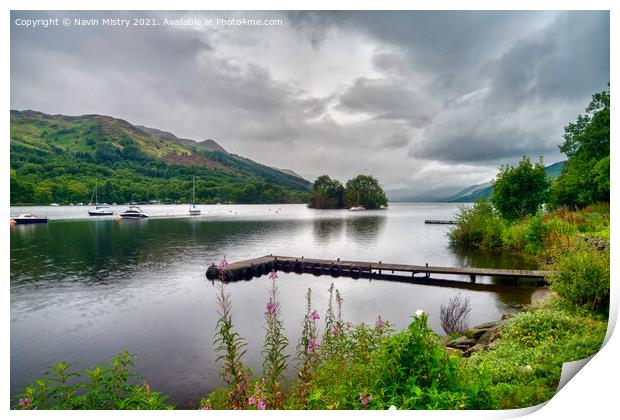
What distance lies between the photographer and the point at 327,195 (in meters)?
8.95

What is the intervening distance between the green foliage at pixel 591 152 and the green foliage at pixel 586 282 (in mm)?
2251

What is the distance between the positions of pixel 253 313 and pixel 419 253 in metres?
10.8

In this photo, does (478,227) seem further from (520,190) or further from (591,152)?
(591,152)

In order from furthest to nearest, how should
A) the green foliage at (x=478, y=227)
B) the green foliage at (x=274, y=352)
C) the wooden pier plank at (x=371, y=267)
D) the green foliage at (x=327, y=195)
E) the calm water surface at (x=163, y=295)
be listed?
the green foliage at (x=478, y=227), the wooden pier plank at (x=371, y=267), the green foliage at (x=327, y=195), the calm water surface at (x=163, y=295), the green foliage at (x=274, y=352)

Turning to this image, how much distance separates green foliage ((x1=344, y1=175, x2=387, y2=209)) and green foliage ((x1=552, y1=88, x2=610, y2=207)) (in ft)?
11.6

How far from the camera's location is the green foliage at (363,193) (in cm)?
754

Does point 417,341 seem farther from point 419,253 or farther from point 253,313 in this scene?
point 419,253

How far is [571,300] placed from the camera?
4.27m

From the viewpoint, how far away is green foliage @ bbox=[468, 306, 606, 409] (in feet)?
9.36

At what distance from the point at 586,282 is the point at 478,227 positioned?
49.9ft

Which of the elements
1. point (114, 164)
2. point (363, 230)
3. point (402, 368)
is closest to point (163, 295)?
point (114, 164)

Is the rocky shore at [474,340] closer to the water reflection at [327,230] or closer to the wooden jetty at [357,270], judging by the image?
the wooden jetty at [357,270]

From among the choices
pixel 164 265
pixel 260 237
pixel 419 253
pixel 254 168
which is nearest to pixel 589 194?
pixel 254 168

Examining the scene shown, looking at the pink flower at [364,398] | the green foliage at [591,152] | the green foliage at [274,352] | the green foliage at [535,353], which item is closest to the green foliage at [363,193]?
the green foliage at [591,152]
